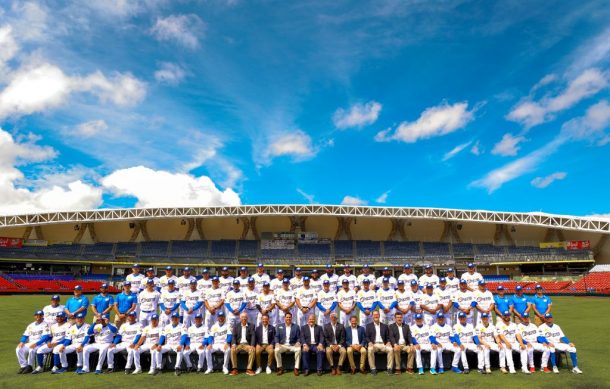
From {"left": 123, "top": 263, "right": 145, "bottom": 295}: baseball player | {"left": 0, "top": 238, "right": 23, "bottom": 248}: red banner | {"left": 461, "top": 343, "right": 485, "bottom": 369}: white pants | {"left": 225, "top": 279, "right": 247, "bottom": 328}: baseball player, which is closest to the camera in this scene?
{"left": 461, "top": 343, "right": 485, "bottom": 369}: white pants

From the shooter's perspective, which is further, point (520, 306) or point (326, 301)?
point (326, 301)

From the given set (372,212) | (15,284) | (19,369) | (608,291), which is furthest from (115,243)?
(608,291)

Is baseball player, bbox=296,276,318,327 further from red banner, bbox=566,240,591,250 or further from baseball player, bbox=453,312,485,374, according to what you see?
red banner, bbox=566,240,591,250

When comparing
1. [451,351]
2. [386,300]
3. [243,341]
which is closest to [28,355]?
[243,341]

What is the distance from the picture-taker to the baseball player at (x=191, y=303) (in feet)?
34.7

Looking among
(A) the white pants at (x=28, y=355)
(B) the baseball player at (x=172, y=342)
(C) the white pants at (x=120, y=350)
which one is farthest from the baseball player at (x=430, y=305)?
(A) the white pants at (x=28, y=355)

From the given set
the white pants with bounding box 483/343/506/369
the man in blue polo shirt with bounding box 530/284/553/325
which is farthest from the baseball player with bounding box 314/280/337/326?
the man in blue polo shirt with bounding box 530/284/553/325

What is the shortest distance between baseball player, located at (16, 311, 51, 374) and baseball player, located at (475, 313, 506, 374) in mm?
10750

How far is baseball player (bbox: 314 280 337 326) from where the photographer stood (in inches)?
412

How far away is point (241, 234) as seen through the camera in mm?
55438

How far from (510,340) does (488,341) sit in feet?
1.73

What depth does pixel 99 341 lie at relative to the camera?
9602mm

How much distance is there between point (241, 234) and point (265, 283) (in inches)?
1789

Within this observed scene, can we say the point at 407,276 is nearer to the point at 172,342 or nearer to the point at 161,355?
the point at 172,342
